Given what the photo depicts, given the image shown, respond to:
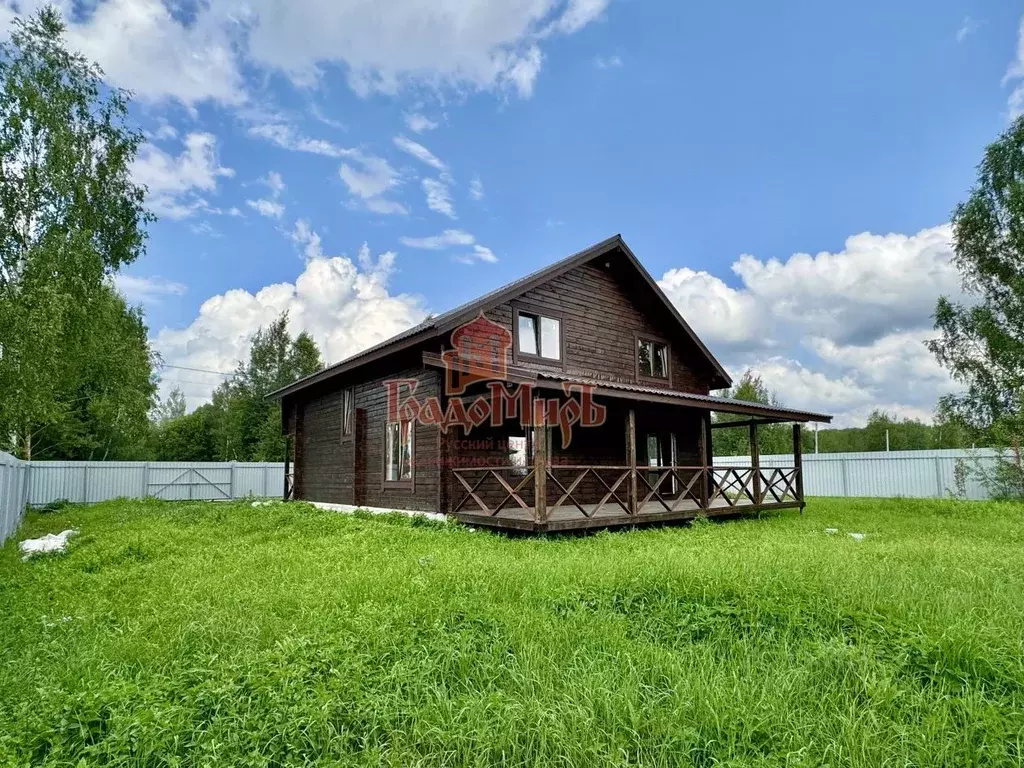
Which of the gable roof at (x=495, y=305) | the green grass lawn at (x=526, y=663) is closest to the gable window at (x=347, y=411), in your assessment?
the gable roof at (x=495, y=305)

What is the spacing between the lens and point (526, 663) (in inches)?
144

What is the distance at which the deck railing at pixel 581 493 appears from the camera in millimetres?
9492

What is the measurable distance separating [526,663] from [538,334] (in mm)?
8987

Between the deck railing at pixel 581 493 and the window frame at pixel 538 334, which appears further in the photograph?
the window frame at pixel 538 334

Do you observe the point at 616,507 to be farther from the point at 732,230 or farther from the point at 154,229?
the point at 154,229

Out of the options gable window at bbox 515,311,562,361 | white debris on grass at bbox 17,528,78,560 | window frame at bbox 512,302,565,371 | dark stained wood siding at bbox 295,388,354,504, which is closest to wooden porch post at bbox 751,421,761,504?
window frame at bbox 512,302,565,371

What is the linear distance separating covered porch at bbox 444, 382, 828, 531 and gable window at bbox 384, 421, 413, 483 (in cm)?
141

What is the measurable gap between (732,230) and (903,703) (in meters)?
14.2

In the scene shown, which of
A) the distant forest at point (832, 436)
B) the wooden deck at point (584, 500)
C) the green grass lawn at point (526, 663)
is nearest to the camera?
the green grass lawn at point (526, 663)

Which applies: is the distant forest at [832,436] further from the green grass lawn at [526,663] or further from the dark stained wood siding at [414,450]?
the green grass lawn at [526,663]

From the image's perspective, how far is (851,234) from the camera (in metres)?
17.8

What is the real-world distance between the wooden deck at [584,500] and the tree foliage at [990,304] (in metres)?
8.04

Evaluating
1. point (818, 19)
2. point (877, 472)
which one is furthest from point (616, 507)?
point (877, 472)

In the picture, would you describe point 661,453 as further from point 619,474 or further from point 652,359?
point 652,359
